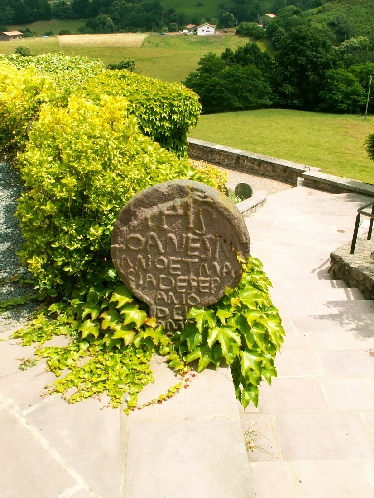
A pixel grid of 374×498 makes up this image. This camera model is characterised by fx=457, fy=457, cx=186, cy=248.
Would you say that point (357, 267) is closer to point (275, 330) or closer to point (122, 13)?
point (275, 330)

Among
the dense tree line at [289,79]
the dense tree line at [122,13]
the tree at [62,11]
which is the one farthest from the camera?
the tree at [62,11]

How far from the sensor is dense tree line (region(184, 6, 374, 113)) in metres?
26.4

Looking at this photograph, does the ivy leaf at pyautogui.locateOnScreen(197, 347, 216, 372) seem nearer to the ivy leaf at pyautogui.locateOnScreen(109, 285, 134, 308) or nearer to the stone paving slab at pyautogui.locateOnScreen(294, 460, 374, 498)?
the ivy leaf at pyautogui.locateOnScreen(109, 285, 134, 308)

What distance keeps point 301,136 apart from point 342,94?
9292mm

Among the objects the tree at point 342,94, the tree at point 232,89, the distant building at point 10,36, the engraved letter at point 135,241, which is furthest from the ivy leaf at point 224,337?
the distant building at point 10,36

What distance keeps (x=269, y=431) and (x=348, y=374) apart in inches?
45.5

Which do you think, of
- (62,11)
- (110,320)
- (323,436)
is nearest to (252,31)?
(62,11)

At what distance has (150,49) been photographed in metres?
47.3

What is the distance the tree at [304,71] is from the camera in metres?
27.9

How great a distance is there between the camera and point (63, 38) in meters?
51.2

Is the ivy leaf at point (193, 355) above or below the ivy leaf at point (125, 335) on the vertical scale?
A: below

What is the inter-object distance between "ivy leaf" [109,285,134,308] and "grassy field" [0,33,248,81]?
36.1 meters

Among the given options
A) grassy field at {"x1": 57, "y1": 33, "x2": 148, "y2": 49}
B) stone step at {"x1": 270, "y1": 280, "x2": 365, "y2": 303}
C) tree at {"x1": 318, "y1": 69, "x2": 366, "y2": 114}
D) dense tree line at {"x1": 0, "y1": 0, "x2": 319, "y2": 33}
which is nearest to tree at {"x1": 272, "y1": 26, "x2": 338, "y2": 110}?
tree at {"x1": 318, "y1": 69, "x2": 366, "y2": 114}

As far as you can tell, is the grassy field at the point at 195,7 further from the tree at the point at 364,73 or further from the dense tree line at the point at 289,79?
the tree at the point at 364,73
